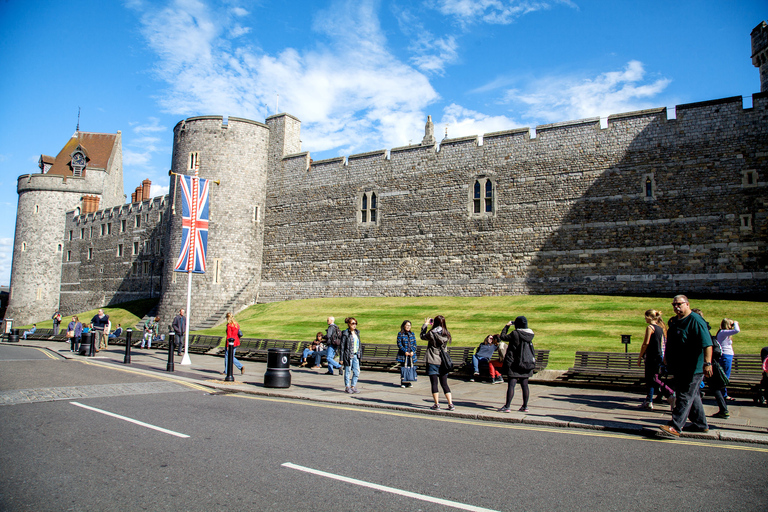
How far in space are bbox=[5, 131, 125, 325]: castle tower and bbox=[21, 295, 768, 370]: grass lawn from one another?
36.6 meters

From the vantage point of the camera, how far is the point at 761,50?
29.8 m

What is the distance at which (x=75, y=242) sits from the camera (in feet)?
181

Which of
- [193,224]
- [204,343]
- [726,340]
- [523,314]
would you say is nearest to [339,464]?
[726,340]

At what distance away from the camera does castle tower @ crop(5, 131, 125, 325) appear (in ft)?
177

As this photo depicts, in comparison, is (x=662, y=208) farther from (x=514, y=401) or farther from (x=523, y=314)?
(x=514, y=401)

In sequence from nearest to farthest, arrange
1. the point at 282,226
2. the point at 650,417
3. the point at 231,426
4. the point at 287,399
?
1. the point at 231,426
2. the point at 650,417
3. the point at 287,399
4. the point at 282,226

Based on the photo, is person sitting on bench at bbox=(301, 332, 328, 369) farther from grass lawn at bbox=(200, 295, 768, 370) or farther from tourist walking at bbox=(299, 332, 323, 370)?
grass lawn at bbox=(200, 295, 768, 370)

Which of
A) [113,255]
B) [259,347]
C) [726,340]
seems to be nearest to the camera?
[726,340]

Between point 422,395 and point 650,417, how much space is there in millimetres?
4424

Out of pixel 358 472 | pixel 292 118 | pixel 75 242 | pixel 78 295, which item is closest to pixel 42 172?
pixel 75 242

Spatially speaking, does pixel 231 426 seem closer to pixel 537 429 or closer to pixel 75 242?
pixel 537 429

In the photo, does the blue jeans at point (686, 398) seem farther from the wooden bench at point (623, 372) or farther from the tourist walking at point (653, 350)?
the wooden bench at point (623, 372)

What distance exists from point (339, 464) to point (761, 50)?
119 ft

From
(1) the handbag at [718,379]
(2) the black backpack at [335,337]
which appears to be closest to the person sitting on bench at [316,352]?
(2) the black backpack at [335,337]
